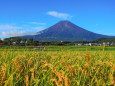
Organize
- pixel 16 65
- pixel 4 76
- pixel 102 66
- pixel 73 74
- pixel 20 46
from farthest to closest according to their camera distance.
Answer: pixel 20 46 → pixel 102 66 → pixel 16 65 → pixel 73 74 → pixel 4 76

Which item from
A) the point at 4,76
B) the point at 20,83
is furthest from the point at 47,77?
the point at 4,76

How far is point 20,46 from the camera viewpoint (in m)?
7.58

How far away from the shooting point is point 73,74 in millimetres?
3457

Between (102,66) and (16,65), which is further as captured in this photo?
(102,66)

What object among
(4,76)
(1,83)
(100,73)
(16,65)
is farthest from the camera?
(100,73)

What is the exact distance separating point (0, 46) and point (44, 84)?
5.28 meters

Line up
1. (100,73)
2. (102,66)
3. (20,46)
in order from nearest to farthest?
(100,73)
(102,66)
(20,46)

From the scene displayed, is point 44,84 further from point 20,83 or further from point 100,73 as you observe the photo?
point 100,73

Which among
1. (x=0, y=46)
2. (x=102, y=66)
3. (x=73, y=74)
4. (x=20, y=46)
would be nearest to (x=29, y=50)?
(x=20, y=46)

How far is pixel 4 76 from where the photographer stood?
3.10 meters

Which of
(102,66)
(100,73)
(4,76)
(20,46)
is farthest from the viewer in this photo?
(20,46)

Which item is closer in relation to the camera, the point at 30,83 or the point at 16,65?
the point at 30,83

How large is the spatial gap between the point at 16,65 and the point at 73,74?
105 centimetres

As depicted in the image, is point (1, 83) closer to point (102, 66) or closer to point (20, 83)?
point (20, 83)
